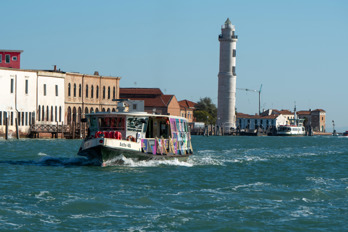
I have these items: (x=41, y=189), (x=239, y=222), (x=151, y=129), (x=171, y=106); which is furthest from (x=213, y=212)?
(x=171, y=106)

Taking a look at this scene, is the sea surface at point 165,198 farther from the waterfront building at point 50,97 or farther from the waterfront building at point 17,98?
the waterfront building at point 50,97

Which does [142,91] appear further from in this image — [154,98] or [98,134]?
[98,134]

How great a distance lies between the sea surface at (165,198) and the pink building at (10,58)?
42.3 m

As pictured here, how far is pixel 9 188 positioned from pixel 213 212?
7.84 meters

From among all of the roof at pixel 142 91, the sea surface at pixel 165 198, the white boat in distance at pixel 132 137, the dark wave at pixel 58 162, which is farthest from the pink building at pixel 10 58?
the roof at pixel 142 91

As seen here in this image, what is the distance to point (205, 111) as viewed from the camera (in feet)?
544

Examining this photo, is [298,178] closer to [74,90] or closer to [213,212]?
[213,212]

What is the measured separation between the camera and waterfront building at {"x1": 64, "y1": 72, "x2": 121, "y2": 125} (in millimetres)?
80438

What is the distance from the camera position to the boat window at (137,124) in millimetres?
34750

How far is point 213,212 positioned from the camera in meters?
20.4

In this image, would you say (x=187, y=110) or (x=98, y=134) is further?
(x=187, y=110)

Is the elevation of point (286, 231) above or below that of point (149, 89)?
below

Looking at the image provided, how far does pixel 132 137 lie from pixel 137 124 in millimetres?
999

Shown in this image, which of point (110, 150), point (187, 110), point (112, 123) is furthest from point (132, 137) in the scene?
point (187, 110)
